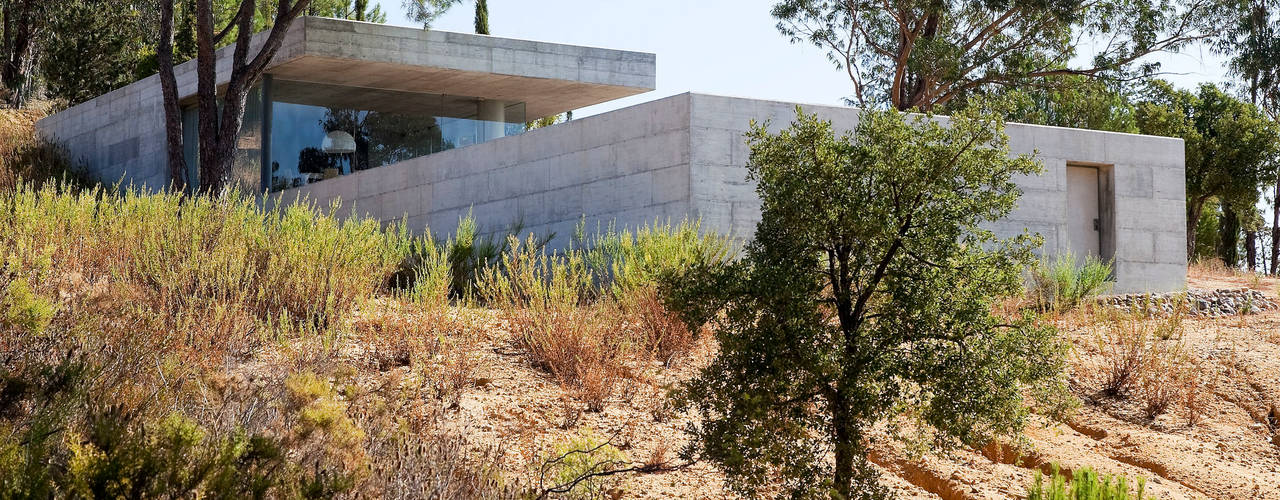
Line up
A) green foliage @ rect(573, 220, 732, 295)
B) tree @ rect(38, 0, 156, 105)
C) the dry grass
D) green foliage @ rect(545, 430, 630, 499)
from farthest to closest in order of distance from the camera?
tree @ rect(38, 0, 156, 105)
green foliage @ rect(573, 220, 732, 295)
the dry grass
green foliage @ rect(545, 430, 630, 499)

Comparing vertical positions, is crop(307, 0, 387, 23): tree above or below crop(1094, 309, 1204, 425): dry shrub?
above

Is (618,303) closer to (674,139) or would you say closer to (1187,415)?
(674,139)

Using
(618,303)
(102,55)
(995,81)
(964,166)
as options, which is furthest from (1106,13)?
(102,55)

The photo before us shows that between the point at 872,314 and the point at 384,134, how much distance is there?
1100 centimetres

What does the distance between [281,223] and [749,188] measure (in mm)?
3759

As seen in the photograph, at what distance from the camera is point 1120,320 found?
21.8ft

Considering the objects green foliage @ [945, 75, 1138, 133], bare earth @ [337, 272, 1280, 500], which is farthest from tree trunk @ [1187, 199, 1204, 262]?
bare earth @ [337, 272, 1280, 500]

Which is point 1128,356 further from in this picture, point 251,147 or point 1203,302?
point 251,147

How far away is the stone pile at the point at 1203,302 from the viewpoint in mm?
9227

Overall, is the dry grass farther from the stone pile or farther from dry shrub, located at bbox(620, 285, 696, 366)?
the stone pile

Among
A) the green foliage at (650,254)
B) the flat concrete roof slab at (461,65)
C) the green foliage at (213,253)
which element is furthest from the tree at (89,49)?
the green foliage at (650,254)

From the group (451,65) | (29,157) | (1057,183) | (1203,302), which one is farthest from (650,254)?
(29,157)

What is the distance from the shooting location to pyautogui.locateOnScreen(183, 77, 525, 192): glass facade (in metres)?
13.8

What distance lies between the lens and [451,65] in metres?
13.5
